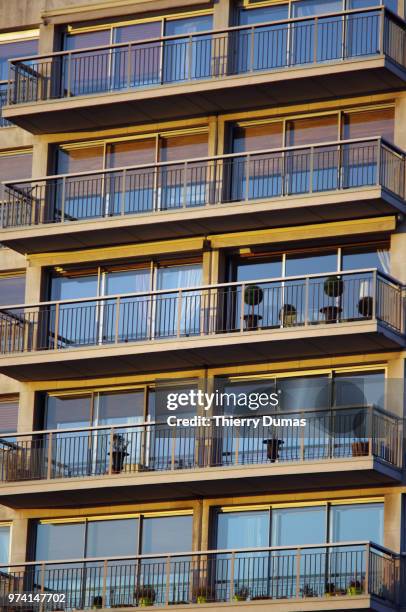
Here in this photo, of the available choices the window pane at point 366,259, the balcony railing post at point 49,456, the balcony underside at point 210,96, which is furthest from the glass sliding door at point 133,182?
the balcony railing post at point 49,456

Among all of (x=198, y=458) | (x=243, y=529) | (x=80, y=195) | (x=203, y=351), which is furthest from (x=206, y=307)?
(x=243, y=529)

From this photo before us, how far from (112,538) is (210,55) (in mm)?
11341

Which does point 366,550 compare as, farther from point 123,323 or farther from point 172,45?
point 172,45

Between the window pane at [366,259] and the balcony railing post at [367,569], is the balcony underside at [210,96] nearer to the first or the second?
the window pane at [366,259]

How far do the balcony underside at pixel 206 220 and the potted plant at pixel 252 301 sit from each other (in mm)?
1482

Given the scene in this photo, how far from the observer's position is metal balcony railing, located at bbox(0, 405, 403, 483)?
54500 millimetres

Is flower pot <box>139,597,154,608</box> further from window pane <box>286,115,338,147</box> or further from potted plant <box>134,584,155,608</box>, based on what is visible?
window pane <box>286,115,338,147</box>

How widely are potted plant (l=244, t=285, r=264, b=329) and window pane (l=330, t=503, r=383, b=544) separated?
4.71m

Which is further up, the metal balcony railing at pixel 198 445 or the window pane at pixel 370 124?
the window pane at pixel 370 124

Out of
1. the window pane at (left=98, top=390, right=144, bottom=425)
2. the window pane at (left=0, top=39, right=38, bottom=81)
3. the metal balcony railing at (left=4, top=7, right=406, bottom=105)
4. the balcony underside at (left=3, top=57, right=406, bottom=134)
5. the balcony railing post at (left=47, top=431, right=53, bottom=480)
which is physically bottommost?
the balcony railing post at (left=47, top=431, right=53, bottom=480)

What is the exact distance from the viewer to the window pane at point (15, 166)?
61.0 m

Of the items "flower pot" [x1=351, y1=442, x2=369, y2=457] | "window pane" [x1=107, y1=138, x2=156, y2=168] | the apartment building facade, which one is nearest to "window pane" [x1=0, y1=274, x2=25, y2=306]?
the apartment building facade

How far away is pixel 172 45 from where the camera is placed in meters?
59.4

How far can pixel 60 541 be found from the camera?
57.7m
